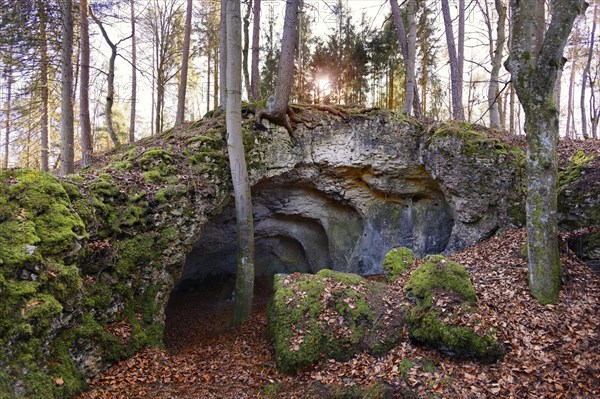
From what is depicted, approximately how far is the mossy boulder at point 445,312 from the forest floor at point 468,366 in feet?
0.54

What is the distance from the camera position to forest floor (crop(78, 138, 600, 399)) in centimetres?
426

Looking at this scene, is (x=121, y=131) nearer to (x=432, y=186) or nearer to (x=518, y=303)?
(x=432, y=186)

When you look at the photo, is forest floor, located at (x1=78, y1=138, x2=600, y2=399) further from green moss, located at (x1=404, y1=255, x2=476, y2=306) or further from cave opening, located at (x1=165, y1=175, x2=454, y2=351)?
cave opening, located at (x1=165, y1=175, x2=454, y2=351)

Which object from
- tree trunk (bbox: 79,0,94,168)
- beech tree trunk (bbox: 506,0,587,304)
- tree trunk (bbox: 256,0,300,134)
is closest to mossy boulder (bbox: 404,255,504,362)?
beech tree trunk (bbox: 506,0,587,304)

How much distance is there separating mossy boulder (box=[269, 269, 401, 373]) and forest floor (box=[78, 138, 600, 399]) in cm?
22

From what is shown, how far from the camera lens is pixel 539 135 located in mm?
5410

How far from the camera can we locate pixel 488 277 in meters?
6.21

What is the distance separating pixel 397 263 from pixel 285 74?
5417 millimetres

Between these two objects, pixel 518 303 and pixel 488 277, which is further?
pixel 488 277

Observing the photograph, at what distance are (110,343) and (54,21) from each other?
7.64 metres

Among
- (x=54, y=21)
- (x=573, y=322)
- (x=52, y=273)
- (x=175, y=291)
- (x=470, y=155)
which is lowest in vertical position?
Result: (x=175, y=291)

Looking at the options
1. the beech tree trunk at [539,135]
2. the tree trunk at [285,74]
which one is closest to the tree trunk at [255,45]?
the tree trunk at [285,74]

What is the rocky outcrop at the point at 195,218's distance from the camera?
424cm

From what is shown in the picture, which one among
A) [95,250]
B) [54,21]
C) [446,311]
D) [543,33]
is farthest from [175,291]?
[543,33]
